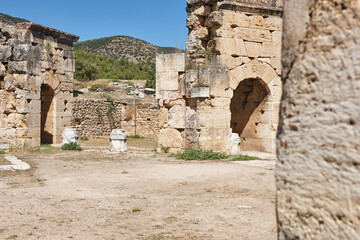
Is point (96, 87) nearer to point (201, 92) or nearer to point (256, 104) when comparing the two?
point (256, 104)

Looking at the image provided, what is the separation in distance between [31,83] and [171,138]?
5939mm

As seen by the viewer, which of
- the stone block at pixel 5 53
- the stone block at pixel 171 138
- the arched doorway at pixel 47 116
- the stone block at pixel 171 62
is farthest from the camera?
the arched doorway at pixel 47 116

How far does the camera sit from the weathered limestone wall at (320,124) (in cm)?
182

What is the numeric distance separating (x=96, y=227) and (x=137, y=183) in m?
2.82

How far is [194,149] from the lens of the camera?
1164cm

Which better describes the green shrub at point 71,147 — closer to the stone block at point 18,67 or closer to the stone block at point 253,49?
the stone block at point 18,67

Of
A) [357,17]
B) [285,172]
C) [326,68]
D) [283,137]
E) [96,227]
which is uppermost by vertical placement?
[357,17]

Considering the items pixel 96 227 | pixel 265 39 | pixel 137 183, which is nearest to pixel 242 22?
pixel 265 39

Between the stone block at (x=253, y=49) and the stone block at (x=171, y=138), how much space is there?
10.7 ft

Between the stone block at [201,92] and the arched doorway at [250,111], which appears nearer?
the stone block at [201,92]

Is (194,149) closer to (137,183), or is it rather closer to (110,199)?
(137,183)

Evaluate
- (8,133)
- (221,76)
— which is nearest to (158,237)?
(221,76)

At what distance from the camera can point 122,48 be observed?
5722 centimetres

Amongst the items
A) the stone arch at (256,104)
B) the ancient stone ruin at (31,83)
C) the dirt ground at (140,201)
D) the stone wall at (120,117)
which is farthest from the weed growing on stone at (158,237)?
the stone wall at (120,117)
